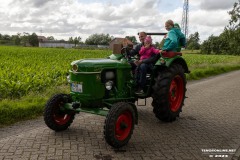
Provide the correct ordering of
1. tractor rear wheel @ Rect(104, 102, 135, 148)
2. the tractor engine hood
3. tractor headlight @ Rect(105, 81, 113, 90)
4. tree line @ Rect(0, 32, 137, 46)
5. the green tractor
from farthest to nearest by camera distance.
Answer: tree line @ Rect(0, 32, 137, 46) < tractor headlight @ Rect(105, 81, 113, 90) < the tractor engine hood < the green tractor < tractor rear wheel @ Rect(104, 102, 135, 148)

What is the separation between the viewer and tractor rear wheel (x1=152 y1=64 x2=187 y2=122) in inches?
241

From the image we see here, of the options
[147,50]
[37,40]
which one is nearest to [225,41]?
[147,50]

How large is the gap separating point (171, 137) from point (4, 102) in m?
3.84

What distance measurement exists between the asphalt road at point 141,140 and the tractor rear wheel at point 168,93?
0.99ft

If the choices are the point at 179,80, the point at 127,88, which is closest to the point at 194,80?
the point at 179,80

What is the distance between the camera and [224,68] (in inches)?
888

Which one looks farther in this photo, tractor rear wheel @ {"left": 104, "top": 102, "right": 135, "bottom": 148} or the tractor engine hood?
the tractor engine hood

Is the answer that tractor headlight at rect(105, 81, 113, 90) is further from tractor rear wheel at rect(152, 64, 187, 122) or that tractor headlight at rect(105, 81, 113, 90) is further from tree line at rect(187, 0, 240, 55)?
tree line at rect(187, 0, 240, 55)

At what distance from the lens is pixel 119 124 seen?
5035 mm

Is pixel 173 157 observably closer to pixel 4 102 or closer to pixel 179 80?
pixel 179 80

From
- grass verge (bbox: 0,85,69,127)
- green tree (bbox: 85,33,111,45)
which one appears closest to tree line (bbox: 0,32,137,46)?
green tree (bbox: 85,33,111,45)

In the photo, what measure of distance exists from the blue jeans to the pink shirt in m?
0.23

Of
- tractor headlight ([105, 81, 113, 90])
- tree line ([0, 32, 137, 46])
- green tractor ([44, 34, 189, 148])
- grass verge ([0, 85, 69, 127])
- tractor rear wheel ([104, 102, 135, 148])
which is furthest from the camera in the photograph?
tree line ([0, 32, 137, 46])

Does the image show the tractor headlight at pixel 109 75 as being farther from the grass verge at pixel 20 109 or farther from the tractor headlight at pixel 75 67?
the grass verge at pixel 20 109
